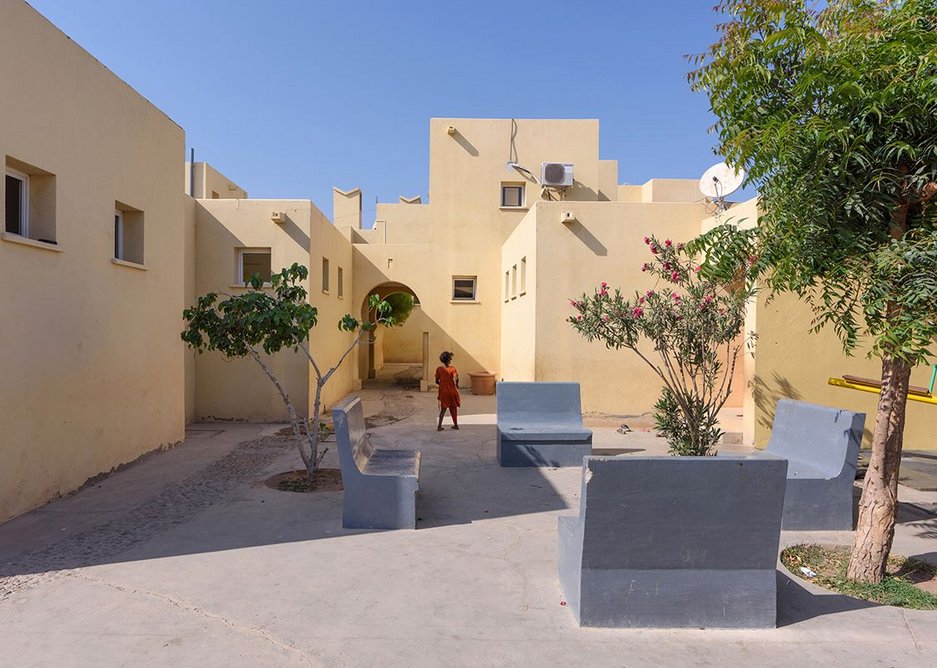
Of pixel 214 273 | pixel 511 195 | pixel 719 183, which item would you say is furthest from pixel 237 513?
pixel 511 195

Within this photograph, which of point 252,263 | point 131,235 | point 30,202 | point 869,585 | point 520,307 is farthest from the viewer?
point 520,307

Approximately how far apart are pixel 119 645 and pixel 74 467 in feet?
13.4

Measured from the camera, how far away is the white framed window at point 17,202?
610 cm

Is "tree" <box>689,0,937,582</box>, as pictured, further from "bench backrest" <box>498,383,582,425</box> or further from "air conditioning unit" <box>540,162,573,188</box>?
"air conditioning unit" <box>540,162,573,188</box>

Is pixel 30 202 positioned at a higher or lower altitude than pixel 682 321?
higher

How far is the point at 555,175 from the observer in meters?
16.9

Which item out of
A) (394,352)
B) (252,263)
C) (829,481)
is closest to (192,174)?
(252,263)

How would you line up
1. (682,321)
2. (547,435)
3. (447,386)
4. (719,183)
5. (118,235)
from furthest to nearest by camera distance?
(719,183), (447,386), (118,235), (547,435), (682,321)

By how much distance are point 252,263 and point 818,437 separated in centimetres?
1029

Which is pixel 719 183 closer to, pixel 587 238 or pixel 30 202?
pixel 587 238

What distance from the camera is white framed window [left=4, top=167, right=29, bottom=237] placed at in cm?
610

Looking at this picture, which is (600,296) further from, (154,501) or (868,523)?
(154,501)

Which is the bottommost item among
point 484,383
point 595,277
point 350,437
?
point 484,383

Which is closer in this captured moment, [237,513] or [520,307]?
[237,513]
